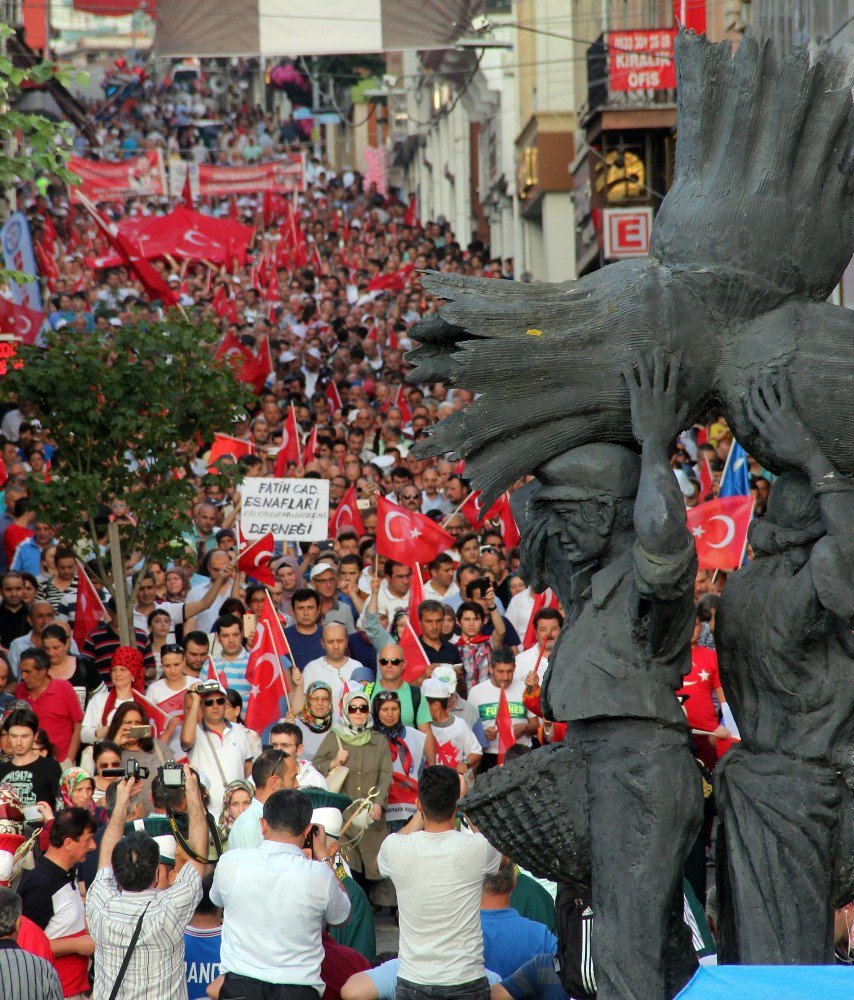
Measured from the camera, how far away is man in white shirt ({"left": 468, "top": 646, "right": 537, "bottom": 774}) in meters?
12.2

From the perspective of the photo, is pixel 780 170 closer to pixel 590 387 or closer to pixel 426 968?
pixel 590 387

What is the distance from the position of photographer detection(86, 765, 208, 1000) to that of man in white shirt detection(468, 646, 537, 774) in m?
4.56

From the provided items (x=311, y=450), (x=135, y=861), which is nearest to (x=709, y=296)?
(x=135, y=861)

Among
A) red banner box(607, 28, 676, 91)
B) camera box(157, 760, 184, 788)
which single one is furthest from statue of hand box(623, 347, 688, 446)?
red banner box(607, 28, 676, 91)

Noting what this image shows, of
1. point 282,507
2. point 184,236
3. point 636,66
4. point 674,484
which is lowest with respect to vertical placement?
point 282,507

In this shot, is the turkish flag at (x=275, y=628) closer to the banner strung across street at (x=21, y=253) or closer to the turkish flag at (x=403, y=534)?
the turkish flag at (x=403, y=534)

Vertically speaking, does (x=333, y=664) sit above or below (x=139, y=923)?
below

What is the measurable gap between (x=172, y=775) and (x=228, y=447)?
8850 mm

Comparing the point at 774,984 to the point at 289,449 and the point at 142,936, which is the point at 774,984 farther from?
the point at 289,449

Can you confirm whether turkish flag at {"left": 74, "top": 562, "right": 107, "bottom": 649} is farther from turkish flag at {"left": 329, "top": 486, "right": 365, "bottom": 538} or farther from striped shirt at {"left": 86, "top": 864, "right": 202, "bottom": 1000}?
striped shirt at {"left": 86, "top": 864, "right": 202, "bottom": 1000}

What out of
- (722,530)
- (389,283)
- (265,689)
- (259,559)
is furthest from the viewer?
(389,283)

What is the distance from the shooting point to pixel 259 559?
15.2m

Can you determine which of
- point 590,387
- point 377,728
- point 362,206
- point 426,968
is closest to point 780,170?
point 590,387

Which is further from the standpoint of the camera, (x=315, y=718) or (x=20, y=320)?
(x=20, y=320)
